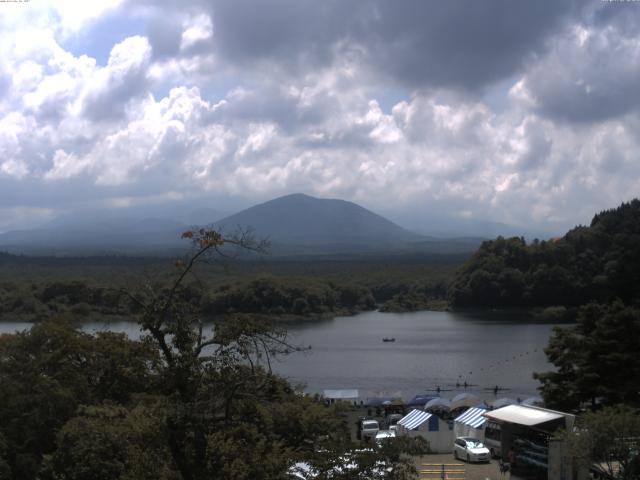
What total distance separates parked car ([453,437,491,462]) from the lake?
9822 millimetres

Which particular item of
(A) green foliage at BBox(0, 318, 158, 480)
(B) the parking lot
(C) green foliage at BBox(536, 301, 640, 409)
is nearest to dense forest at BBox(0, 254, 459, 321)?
(A) green foliage at BBox(0, 318, 158, 480)

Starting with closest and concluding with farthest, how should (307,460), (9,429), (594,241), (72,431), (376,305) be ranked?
(307,460)
(72,431)
(9,429)
(594,241)
(376,305)

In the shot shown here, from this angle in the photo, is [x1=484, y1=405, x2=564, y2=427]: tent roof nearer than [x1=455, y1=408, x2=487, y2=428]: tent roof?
Yes

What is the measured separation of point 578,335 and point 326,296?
40755 mm

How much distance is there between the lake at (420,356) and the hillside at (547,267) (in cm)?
432

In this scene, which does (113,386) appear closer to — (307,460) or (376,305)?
(307,460)

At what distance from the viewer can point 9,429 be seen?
8.34 metres

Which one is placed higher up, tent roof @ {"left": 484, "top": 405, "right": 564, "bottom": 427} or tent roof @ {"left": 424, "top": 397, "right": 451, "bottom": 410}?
tent roof @ {"left": 484, "top": 405, "right": 564, "bottom": 427}

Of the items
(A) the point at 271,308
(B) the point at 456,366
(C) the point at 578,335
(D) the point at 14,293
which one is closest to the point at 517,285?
(A) the point at 271,308

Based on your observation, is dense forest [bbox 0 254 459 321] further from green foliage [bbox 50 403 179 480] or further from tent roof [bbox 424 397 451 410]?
green foliage [bbox 50 403 179 480]

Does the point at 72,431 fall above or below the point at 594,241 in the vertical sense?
below

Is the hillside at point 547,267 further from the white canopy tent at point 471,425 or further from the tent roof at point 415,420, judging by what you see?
the white canopy tent at point 471,425

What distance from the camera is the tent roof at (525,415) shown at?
33.3ft

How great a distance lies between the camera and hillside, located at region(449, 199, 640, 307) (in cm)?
5134
